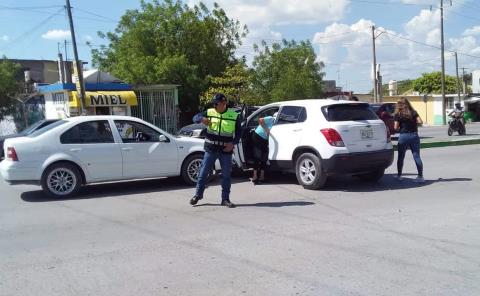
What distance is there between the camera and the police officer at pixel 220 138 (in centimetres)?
809

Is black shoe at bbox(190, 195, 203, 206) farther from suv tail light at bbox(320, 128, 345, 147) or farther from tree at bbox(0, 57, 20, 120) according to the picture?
tree at bbox(0, 57, 20, 120)

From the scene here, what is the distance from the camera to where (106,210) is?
830cm

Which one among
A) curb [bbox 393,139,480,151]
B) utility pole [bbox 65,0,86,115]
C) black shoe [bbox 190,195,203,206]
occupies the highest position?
utility pole [bbox 65,0,86,115]

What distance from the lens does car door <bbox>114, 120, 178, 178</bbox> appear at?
9.82m

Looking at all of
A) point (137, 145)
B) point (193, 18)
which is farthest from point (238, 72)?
point (137, 145)

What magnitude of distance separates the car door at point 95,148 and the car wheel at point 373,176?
4.81 m

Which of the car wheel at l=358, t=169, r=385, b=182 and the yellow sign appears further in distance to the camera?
the yellow sign

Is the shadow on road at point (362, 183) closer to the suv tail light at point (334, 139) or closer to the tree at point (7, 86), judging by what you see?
the suv tail light at point (334, 139)

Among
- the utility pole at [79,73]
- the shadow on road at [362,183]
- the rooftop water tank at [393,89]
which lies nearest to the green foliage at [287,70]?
the utility pole at [79,73]

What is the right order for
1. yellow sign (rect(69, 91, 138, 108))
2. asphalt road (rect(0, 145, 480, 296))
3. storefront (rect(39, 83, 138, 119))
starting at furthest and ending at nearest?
storefront (rect(39, 83, 138, 119))
yellow sign (rect(69, 91, 138, 108))
asphalt road (rect(0, 145, 480, 296))

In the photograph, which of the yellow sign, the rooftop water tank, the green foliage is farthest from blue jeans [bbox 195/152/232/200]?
the rooftop water tank

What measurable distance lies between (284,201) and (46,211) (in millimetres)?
3861

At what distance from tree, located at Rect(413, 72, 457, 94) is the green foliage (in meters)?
45.0

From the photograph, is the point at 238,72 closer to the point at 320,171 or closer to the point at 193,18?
the point at 193,18
